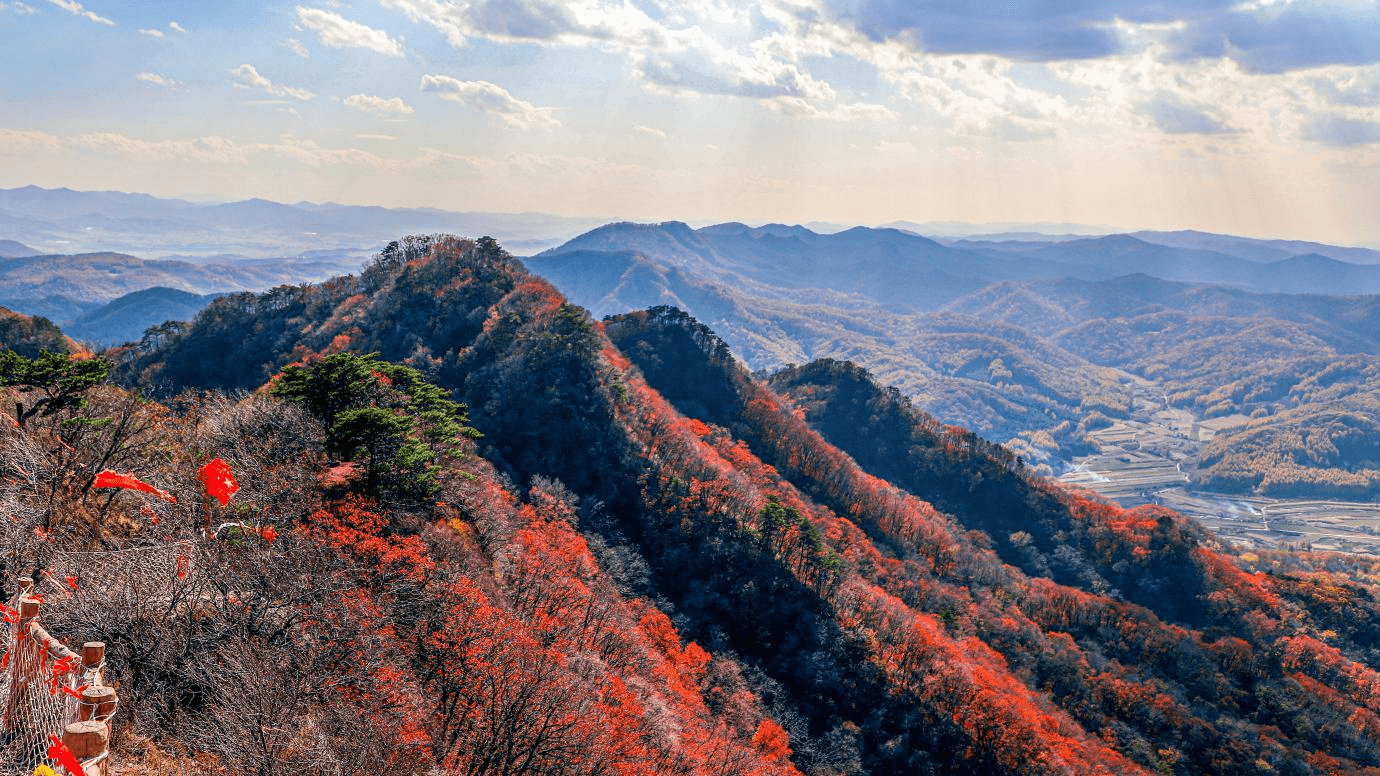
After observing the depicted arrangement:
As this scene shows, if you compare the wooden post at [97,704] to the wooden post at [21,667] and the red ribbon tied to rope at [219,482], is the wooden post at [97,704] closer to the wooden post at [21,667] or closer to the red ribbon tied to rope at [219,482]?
the wooden post at [21,667]

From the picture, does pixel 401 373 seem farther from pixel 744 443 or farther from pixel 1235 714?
pixel 1235 714

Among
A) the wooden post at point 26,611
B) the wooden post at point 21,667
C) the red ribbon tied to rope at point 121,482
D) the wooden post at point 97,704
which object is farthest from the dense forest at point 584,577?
the wooden post at point 97,704

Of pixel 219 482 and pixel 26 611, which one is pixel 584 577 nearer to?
pixel 219 482

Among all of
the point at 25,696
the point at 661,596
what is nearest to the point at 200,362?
the point at 661,596

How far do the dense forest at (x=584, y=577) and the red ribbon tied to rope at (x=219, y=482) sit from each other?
0.76 m

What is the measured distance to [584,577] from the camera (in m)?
69.8

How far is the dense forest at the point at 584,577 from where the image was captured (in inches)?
1152

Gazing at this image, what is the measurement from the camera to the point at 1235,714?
109250 mm

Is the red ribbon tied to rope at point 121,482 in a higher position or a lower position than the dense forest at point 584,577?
higher

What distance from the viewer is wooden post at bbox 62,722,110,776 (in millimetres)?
13070

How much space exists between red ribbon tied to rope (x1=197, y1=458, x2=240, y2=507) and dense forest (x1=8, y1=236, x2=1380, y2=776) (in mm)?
759

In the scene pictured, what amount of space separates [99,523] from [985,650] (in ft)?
341

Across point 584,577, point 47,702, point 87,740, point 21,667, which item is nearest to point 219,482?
point 21,667

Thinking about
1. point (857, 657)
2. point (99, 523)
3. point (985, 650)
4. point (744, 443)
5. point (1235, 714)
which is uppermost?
point (99, 523)
